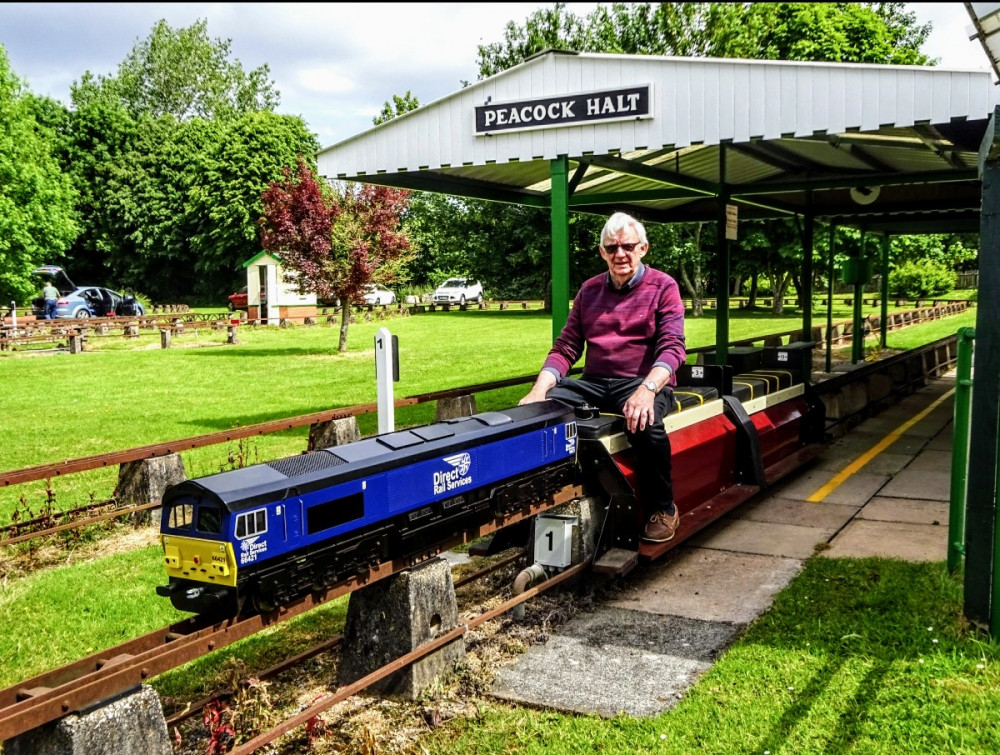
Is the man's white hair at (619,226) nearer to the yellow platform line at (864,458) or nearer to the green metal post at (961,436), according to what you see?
the green metal post at (961,436)

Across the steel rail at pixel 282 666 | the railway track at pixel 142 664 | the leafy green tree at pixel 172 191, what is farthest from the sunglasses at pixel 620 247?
the leafy green tree at pixel 172 191

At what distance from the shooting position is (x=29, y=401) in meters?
16.5

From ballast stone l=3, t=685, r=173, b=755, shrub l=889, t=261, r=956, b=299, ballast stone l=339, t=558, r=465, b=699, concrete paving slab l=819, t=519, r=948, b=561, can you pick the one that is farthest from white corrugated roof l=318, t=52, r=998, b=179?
shrub l=889, t=261, r=956, b=299

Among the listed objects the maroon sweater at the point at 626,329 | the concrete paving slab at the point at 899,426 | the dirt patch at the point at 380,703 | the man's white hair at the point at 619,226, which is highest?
the man's white hair at the point at 619,226

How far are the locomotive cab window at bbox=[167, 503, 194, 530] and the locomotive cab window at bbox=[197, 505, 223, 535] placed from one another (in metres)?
0.05

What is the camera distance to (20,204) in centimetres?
3206

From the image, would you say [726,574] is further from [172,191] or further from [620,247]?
[172,191]

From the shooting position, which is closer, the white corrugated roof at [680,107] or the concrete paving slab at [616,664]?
the concrete paving slab at [616,664]

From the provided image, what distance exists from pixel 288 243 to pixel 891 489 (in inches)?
789

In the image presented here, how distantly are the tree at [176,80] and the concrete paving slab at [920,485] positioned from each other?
68.4 metres

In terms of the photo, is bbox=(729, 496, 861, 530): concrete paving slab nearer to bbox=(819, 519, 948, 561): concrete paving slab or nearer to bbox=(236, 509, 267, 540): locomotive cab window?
bbox=(819, 519, 948, 561): concrete paving slab

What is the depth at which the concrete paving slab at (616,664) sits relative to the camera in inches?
181

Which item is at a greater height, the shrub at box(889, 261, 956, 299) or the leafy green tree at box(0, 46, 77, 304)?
the leafy green tree at box(0, 46, 77, 304)

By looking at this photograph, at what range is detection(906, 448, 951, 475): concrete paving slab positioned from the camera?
9.92 meters
